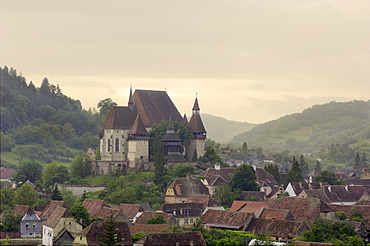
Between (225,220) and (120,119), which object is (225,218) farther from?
(120,119)

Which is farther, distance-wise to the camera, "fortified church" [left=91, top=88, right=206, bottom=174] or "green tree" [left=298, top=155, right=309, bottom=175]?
"green tree" [left=298, top=155, right=309, bottom=175]

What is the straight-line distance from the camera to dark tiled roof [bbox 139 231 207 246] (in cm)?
6116

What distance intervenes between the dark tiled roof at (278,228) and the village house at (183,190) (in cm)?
2286

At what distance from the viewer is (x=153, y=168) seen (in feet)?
376

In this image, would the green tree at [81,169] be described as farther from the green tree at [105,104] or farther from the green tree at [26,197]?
the green tree at [105,104]

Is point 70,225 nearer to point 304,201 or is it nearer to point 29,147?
point 304,201

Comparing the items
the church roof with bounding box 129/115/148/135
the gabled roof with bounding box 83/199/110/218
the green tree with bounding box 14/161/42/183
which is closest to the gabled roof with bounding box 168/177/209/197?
the gabled roof with bounding box 83/199/110/218

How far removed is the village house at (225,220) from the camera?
78.5 metres

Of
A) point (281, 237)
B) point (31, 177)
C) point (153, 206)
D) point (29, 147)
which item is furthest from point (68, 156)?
point (281, 237)

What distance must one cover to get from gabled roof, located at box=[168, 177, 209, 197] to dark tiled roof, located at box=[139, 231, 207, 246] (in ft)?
128

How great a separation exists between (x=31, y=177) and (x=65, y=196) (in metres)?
22.9

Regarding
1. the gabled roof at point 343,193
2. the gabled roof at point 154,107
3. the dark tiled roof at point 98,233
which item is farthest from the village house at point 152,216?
the gabled roof at point 154,107

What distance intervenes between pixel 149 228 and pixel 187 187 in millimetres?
Answer: 31203

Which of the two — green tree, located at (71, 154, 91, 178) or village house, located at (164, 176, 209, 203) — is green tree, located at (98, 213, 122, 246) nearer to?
village house, located at (164, 176, 209, 203)
